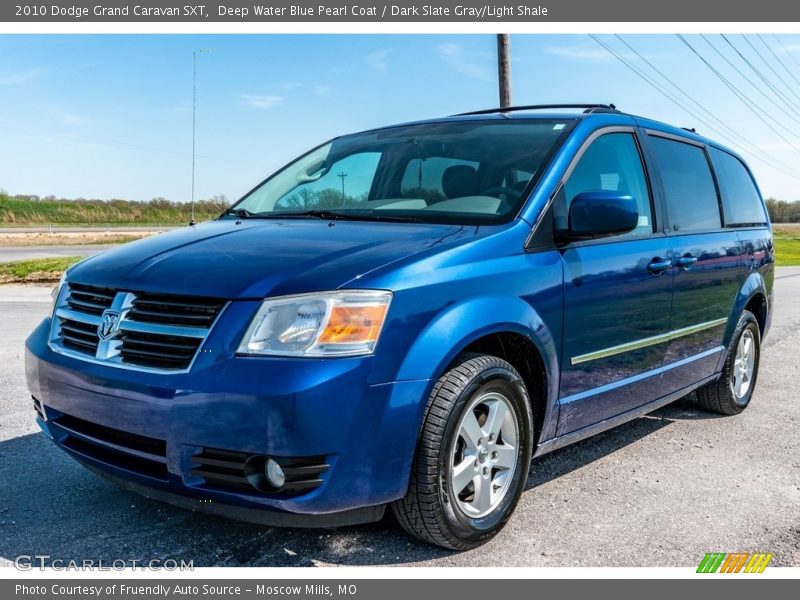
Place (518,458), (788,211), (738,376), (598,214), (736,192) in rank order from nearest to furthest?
(518,458) → (598,214) → (738,376) → (736,192) → (788,211)

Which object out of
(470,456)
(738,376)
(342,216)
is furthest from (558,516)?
(738,376)

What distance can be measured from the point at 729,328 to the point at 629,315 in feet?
5.68

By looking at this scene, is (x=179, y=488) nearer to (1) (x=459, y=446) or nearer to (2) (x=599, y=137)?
(1) (x=459, y=446)

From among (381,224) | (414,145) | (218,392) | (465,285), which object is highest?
Result: (414,145)

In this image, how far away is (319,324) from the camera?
268cm

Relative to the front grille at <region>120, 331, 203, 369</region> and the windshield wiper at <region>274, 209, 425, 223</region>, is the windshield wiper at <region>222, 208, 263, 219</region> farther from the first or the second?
the front grille at <region>120, 331, 203, 369</region>

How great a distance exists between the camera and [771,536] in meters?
3.36

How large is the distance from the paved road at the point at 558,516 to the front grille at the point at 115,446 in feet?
1.23

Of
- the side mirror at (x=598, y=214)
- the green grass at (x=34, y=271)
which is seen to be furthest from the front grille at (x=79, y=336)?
the green grass at (x=34, y=271)

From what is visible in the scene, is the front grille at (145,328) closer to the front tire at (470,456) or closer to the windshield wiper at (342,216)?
the front tire at (470,456)

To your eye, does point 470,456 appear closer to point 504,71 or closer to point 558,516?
point 558,516

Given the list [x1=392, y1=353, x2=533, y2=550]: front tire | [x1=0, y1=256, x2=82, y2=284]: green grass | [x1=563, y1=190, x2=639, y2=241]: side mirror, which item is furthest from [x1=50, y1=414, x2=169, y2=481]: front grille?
[x1=0, y1=256, x2=82, y2=284]: green grass

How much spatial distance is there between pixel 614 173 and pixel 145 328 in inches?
102

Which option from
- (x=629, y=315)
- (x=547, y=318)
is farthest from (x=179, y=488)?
(x=629, y=315)
